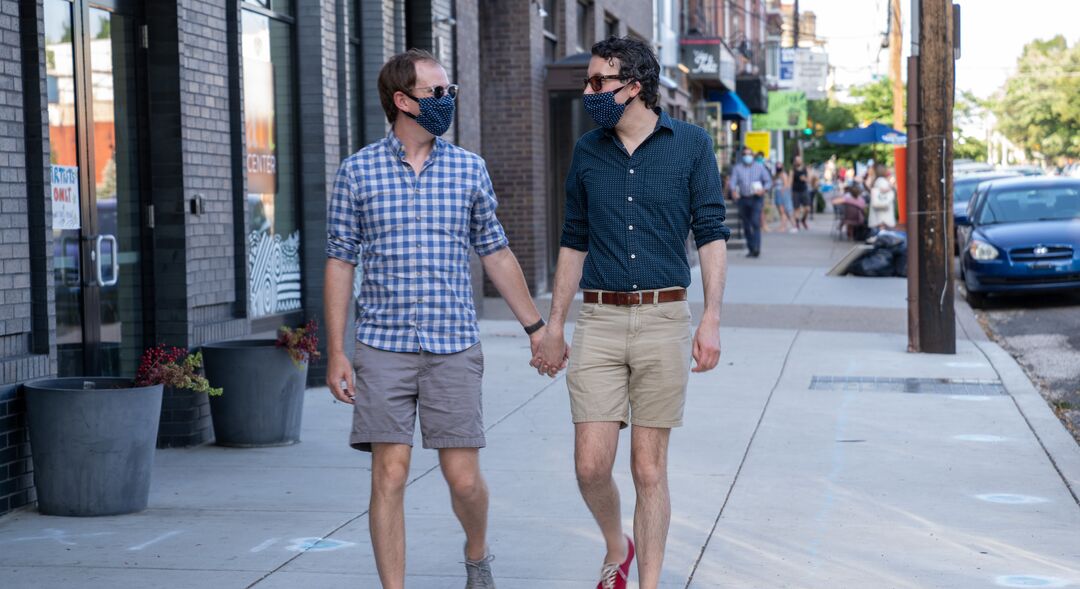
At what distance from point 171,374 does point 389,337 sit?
2.53 metres

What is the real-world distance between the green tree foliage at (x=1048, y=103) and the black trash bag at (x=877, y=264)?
80.7 meters

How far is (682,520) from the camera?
664cm

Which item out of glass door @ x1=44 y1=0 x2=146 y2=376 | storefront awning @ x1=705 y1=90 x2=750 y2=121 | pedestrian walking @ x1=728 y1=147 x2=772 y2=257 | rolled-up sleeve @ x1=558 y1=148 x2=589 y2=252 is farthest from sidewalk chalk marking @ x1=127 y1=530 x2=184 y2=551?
storefront awning @ x1=705 y1=90 x2=750 y2=121

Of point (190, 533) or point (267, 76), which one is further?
point (267, 76)

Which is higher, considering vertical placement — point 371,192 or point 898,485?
point 371,192

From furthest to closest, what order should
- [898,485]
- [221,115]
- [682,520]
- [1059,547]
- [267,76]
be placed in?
[267,76], [221,115], [898,485], [682,520], [1059,547]

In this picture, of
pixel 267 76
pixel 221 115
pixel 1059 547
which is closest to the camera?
pixel 1059 547

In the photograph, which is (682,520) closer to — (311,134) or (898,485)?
(898,485)

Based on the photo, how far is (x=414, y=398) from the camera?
489 cm

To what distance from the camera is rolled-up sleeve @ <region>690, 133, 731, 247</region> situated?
4.94 m

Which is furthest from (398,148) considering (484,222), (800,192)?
(800,192)

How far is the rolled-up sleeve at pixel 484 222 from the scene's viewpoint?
196 inches

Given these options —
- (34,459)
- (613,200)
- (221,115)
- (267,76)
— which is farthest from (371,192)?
(267,76)

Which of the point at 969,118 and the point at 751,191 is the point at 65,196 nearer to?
the point at 751,191
